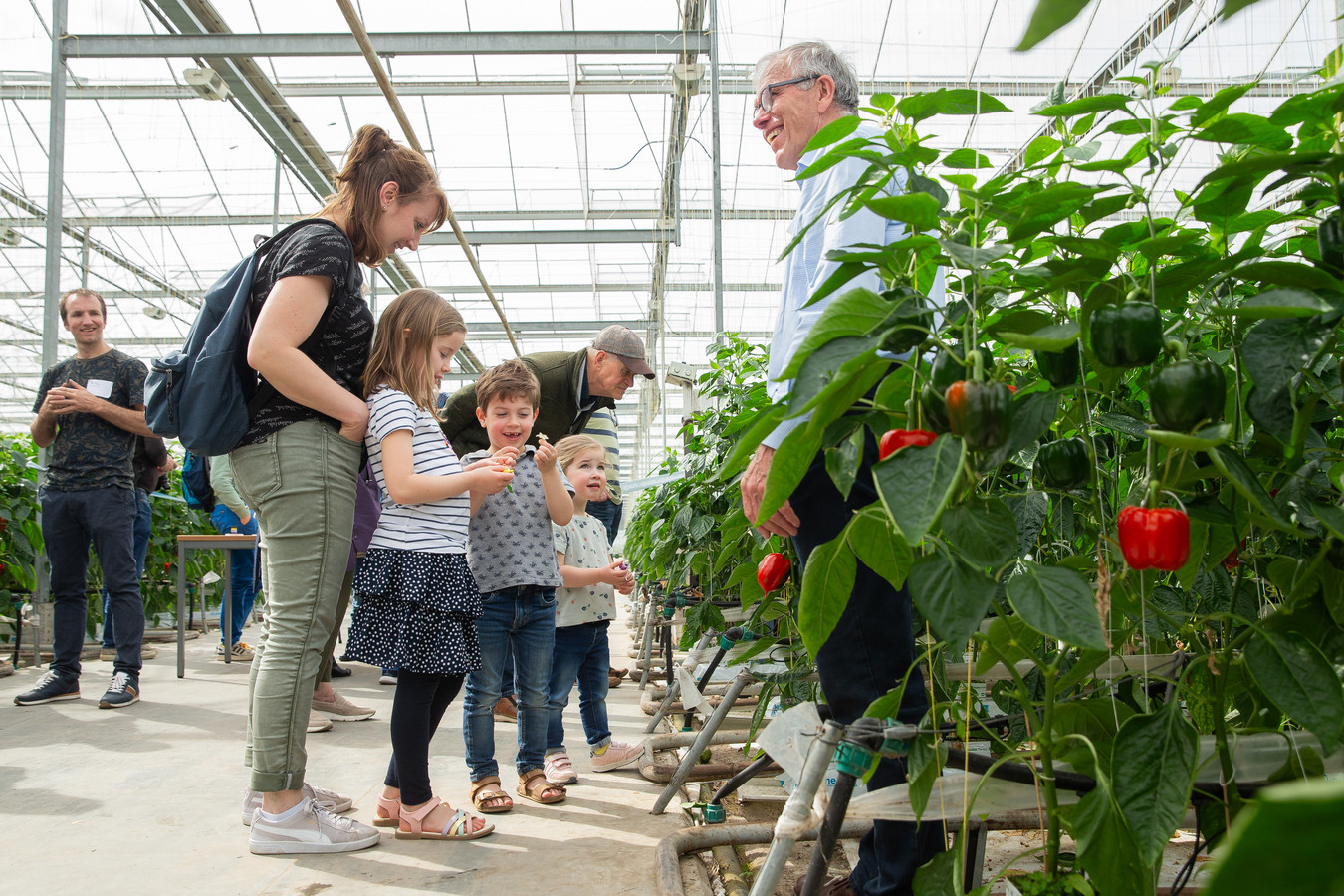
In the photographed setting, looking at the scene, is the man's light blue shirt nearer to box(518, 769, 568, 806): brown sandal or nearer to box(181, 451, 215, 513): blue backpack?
box(518, 769, 568, 806): brown sandal

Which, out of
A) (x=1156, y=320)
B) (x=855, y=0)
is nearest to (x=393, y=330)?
(x=1156, y=320)

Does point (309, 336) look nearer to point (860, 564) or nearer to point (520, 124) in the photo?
point (860, 564)

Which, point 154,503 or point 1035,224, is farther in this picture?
point 154,503

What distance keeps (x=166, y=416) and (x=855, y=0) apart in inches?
139

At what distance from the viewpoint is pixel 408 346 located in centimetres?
215

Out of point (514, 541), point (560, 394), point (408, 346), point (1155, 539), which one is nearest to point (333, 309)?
point (408, 346)

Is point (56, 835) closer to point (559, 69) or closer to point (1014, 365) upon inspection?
point (1014, 365)

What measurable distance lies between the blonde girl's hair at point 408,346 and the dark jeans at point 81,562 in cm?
206

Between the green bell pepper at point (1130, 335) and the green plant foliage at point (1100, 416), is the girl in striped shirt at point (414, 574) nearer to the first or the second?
the green plant foliage at point (1100, 416)

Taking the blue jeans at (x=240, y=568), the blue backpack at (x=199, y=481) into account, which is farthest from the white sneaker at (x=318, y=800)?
the blue jeans at (x=240, y=568)

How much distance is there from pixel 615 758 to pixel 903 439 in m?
2.31

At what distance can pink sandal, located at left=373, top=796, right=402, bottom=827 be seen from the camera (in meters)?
2.10

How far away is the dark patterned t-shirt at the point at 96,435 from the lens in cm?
353

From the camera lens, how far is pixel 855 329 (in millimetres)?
720
